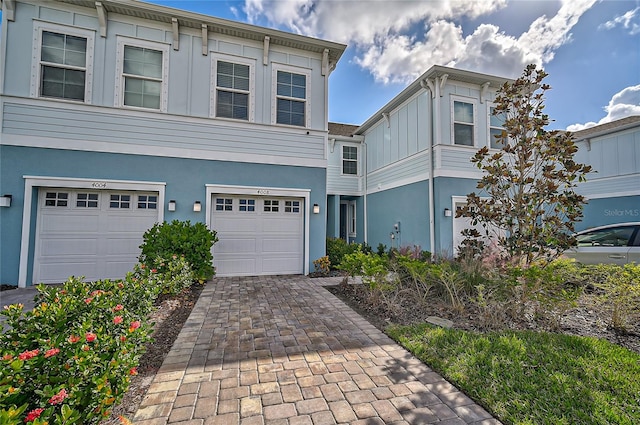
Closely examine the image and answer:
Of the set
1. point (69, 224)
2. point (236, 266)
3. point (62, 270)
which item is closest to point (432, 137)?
point (236, 266)

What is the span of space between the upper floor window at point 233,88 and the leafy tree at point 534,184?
5.75 metres

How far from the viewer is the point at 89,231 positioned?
21.4 ft

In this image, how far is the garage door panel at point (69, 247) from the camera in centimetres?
629

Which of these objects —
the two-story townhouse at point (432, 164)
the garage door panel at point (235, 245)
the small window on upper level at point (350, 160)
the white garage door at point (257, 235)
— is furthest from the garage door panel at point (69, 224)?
the small window on upper level at point (350, 160)

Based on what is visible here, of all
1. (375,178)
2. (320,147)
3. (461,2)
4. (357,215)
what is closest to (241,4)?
(320,147)

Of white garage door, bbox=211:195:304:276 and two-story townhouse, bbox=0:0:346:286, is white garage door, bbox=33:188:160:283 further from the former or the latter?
white garage door, bbox=211:195:304:276

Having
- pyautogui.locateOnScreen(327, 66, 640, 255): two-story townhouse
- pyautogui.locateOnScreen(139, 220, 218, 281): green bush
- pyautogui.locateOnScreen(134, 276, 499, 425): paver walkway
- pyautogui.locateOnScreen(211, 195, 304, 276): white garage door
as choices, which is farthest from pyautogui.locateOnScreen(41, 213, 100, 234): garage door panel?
pyautogui.locateOnScreen(327, 66, 640, 255): two-story townhouse

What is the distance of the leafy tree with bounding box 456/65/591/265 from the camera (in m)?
4.66

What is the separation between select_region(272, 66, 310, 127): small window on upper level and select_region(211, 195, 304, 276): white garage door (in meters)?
2.22

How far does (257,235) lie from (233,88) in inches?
154

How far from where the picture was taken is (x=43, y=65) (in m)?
6.33

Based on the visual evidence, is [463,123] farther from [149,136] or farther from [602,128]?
[149,136]

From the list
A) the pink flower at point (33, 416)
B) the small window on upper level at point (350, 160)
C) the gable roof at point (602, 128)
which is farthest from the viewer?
the small window on upper level at point (350, 160)

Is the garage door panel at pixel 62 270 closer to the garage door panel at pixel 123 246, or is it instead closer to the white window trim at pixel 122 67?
the garage door panel at pixel 123 246
